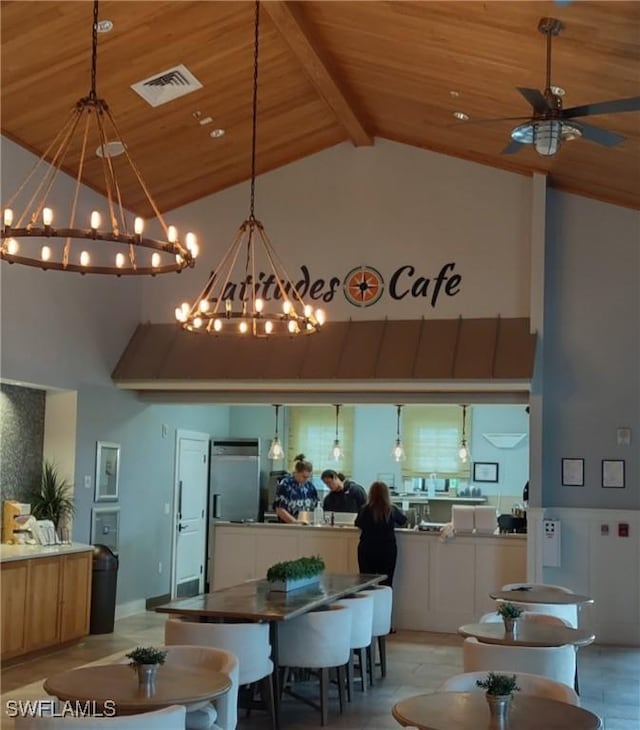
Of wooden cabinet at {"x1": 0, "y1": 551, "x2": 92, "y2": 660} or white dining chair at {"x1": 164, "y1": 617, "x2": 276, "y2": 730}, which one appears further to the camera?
wooden cabinet at {"x1": 0, "y1": 551, "x2": 92, "y2": 660}

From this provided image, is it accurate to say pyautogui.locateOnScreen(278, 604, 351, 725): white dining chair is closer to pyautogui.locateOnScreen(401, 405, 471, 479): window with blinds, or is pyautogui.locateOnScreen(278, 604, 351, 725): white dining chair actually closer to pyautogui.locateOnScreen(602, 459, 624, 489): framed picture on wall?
pyautogui.locateOnScreen(602, 459, 624, 489): framed picture on wall

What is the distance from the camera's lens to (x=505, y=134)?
8.88 m

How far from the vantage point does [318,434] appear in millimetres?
14172

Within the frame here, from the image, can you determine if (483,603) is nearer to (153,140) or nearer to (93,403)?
(93,403)

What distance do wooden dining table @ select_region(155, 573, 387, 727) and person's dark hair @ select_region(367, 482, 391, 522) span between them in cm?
221

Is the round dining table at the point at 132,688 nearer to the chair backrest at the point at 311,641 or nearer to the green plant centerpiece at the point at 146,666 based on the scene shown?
the green plant centerpiece at the point at 146,666

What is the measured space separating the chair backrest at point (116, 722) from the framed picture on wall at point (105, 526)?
21.3 feet

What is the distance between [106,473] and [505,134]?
17.6 ft

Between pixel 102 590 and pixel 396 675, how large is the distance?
3.22m

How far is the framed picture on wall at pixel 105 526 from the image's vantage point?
10.0m

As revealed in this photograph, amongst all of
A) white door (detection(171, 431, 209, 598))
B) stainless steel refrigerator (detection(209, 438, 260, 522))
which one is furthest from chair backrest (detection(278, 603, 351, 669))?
stainless steel refrigerator (detection(209, 438, 260, 522))

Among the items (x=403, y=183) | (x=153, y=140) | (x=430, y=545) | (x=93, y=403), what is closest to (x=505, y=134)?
(x=403, y=183)

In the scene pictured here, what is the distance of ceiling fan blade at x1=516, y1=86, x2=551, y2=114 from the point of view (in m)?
4.95

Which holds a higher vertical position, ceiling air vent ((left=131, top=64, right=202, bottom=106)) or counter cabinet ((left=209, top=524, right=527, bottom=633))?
ceiling air vent ((left=131, top=64, right=202, bottom=106))
